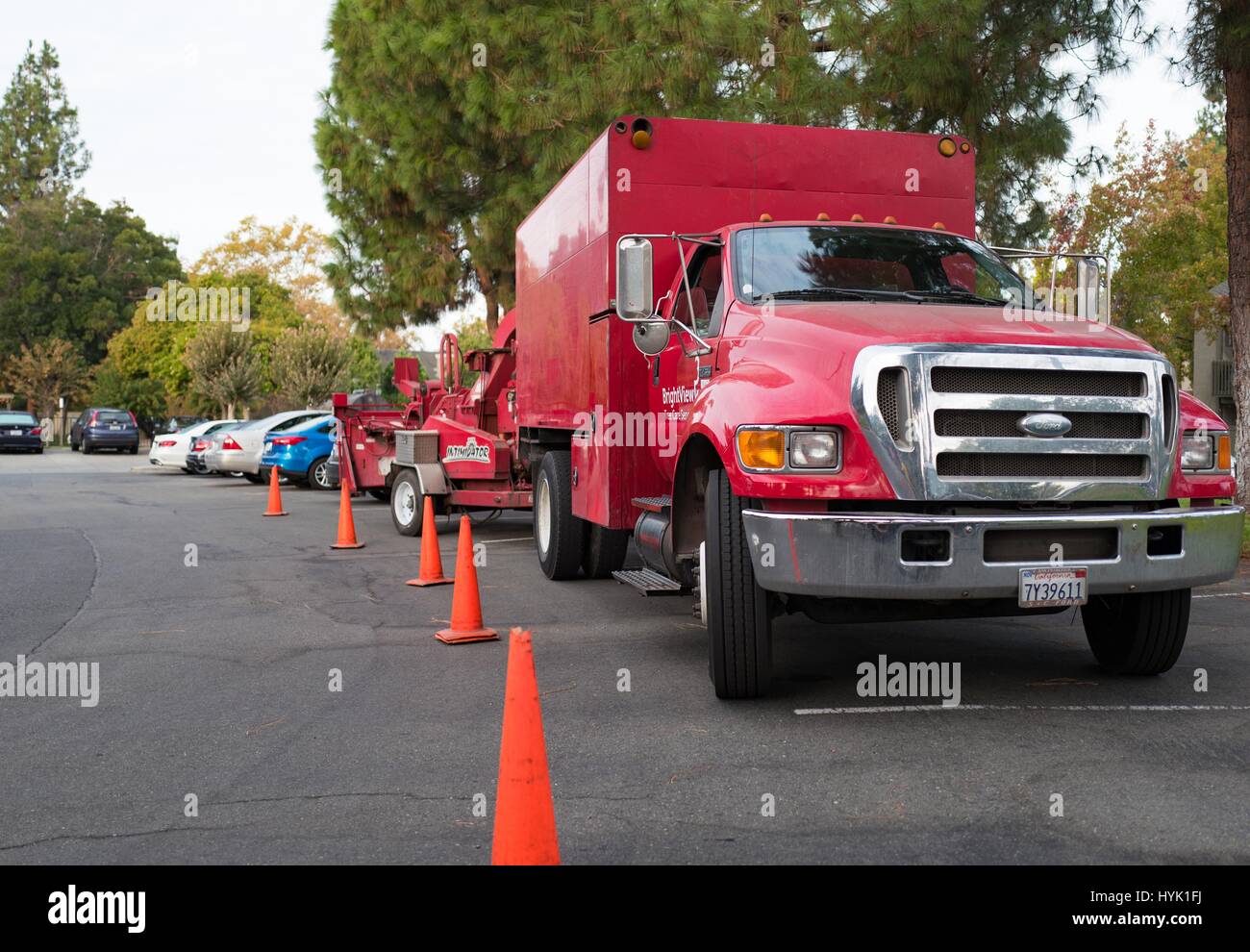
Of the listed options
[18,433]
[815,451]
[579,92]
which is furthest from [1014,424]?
[18,433]

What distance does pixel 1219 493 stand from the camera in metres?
6.04

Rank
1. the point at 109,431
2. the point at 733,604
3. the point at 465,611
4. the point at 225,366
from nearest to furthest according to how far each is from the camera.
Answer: the point at 733,604, the point at 465,611, the point at 109,431, the point at 225,366

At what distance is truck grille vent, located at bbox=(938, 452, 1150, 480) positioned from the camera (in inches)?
220

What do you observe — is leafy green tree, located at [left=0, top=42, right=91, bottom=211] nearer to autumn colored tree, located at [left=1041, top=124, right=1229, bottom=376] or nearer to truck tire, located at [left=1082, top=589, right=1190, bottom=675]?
autumn colored tree, located at [left=1041, top=124, right=1229, bottom=376]

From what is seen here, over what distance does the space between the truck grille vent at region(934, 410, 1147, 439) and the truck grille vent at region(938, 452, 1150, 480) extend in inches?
3.7

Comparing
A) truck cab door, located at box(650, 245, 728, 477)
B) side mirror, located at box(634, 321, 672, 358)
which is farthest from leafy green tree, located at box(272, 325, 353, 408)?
side mirror, located at box(634, 321, 672, 358)

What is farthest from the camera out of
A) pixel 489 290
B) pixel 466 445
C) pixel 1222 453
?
pixel 489 290

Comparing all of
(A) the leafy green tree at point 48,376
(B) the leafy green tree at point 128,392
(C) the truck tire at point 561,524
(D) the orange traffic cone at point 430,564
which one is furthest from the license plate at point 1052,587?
(A) the leafy green tree at point 48,376

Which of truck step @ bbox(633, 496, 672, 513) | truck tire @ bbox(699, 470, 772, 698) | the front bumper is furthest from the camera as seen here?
truck step @ bbox(633, 496, 672, 513)

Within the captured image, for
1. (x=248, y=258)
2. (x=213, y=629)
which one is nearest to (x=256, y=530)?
(x=213, y=629)

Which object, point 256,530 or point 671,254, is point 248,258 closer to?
point 256,530

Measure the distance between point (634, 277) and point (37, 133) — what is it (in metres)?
90.3

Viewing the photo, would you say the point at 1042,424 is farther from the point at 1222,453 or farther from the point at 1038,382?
the point at 1222,453

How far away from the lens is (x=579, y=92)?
1794cm
